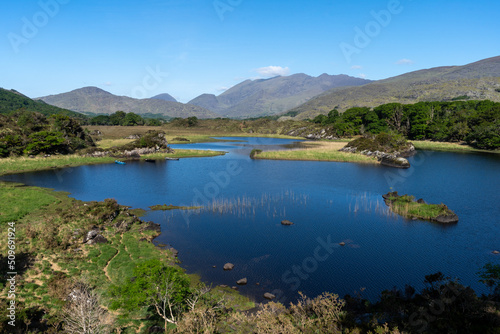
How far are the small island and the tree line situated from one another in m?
98.8

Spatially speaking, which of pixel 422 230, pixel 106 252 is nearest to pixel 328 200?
pixel 422 230

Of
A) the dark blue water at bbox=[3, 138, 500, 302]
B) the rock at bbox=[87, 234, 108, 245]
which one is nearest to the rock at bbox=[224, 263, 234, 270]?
the dark blue water at bbox=[3, 138, 500, 302]

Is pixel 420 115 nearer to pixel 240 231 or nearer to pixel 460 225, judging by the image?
pixel 460 225

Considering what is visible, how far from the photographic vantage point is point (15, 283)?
819 inches

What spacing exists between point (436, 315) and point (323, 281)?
369 inches

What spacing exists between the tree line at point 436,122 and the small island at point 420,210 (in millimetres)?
98828

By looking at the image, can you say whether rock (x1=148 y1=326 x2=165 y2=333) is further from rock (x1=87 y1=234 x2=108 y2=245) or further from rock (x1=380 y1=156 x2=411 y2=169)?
rock (x1=380 y1=156 x2=411 y2=169)

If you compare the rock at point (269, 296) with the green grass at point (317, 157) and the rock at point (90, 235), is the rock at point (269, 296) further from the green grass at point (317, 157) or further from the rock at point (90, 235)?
the green grass at point (317, 157)

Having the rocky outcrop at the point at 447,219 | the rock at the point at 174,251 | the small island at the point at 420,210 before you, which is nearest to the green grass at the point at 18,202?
the rock at the point at 174,251

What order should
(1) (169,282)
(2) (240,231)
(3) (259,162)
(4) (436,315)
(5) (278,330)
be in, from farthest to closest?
(3) (259,162), (2) (240,231), (1) (169,282), (4) (436,315), (5) (278,330)

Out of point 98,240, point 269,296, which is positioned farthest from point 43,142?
point 269,296

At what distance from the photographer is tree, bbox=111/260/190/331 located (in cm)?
1706

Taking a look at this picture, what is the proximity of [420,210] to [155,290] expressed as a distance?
3939 centimetres

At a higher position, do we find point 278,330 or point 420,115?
point 420,115
